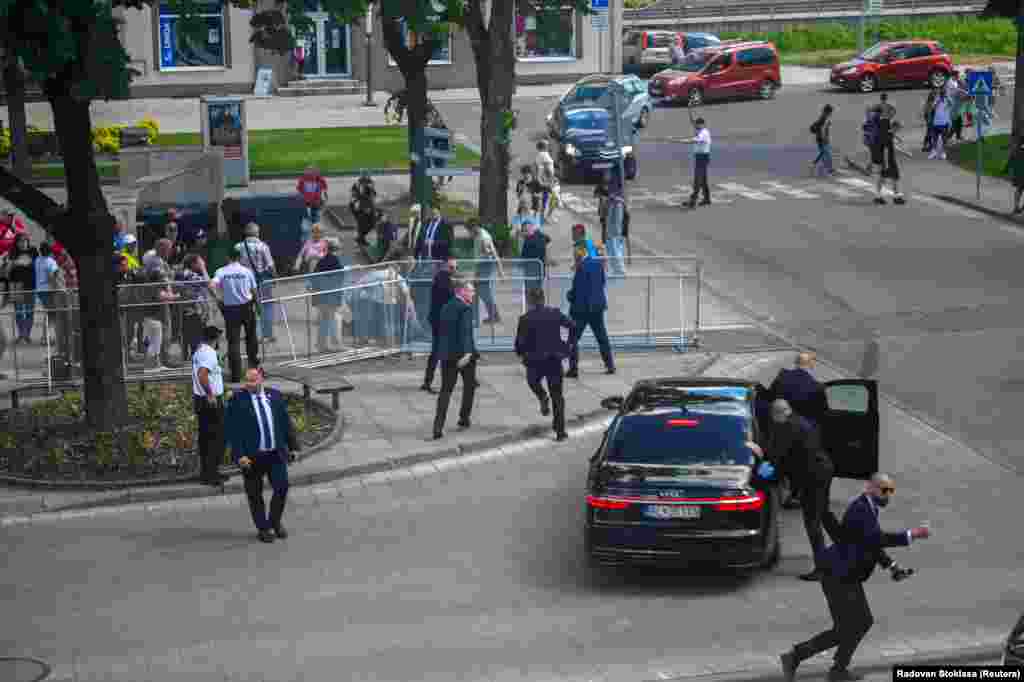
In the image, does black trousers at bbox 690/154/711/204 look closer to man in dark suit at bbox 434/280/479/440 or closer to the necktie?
man in dark suit at bbox 434/280/479/440

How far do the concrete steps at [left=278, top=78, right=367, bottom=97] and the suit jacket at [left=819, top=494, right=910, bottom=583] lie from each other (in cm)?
4611

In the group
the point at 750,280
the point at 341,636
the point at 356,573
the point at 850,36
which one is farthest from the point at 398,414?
the point at 850,36

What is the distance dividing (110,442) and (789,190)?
21.4 metres

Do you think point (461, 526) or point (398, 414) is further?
point (398, 414)

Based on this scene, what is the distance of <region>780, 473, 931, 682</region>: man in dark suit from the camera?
11766mm

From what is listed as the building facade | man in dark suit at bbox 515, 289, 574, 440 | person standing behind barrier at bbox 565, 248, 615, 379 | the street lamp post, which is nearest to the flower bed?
man in dark suit at bbox 515, 289, 574, 440

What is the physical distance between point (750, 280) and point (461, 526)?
1280cm

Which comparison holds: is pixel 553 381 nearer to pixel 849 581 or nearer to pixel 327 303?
pixel 327 303

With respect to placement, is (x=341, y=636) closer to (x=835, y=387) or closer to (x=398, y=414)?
(x=835, y=387)

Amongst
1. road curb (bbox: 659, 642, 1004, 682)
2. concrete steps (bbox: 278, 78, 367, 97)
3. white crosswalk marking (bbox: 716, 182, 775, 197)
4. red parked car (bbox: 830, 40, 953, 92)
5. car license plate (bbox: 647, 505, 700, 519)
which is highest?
red parked car (bbox: 830, 40, 953, 92)

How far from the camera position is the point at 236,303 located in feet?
71.0

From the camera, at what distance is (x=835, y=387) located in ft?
53.3

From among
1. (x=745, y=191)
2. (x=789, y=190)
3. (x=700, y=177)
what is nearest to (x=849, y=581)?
(x=700, y=177)

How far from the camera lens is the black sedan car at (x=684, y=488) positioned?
13.8 meters
